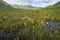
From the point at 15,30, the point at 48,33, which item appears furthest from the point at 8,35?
the point at 48,33

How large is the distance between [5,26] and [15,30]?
3.44 ft

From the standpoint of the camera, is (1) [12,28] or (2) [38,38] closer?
(2) [38,38]

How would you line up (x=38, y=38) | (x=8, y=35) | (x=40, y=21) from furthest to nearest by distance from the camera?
(x=40, y=21)
(x=8, y=35)
(x=38, y=38)

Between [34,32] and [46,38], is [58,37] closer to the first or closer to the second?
[46,38]

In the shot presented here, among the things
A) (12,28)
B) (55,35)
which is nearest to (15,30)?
(12,28)

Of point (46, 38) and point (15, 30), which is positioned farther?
point (15, 30)

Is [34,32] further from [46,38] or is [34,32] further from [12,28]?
[12,28]

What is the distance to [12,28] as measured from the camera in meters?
10.4

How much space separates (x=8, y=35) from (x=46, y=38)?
1863 mm

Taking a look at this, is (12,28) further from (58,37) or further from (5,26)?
(58,37)

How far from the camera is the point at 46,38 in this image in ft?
30.1

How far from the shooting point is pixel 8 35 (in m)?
9.62

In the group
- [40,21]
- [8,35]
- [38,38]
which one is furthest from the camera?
[40,21]

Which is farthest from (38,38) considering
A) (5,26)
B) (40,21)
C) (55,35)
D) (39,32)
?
(5,26)
